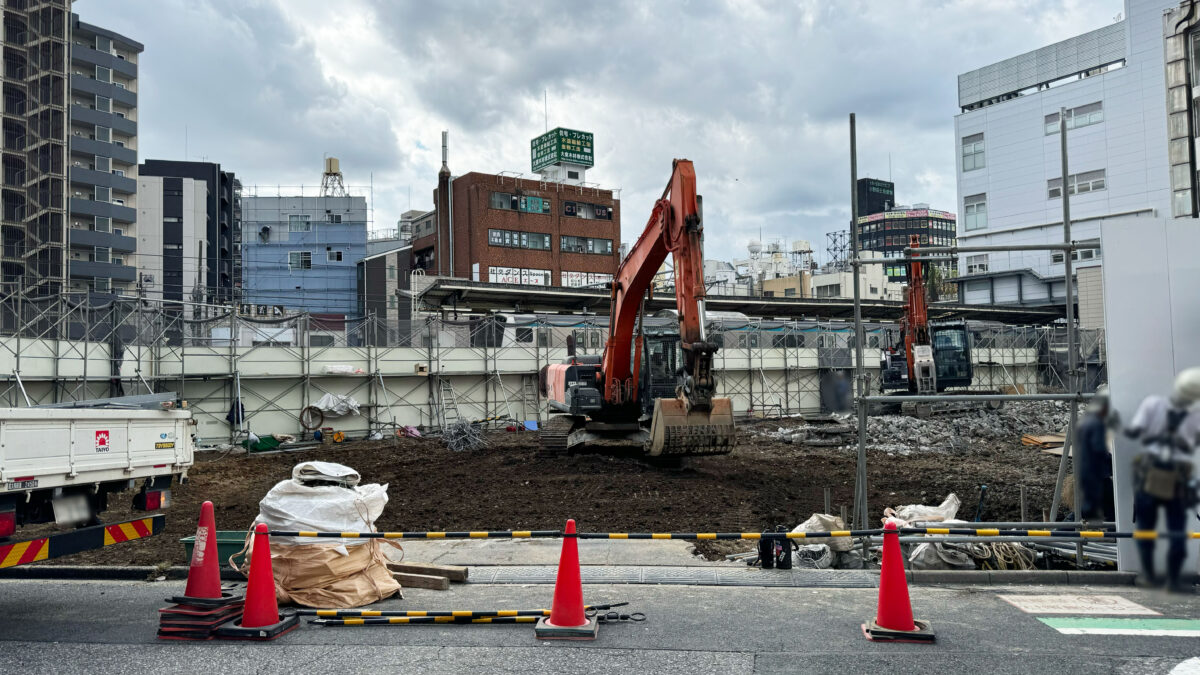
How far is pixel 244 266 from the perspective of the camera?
217 feet

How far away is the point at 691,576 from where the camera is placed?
36.2 ft

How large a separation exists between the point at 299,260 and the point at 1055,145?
54810mm

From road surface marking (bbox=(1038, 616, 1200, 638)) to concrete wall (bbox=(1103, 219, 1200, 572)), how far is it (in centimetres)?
546

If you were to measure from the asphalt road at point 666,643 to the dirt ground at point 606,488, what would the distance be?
2885 mm

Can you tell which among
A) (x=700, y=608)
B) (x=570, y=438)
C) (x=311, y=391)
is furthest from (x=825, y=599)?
(x=311, y=391)

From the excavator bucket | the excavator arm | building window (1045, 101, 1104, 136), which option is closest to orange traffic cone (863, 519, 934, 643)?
the excavator arm

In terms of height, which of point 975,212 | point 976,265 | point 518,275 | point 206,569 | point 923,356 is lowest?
point 206,569

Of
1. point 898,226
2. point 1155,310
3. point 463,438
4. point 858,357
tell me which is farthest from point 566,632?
point 898,226

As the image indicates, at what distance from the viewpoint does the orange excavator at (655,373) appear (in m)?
15.9

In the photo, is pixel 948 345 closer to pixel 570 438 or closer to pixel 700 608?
pixel 570 438

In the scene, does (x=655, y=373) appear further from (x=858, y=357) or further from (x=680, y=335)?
Result: (x=858, y=357)

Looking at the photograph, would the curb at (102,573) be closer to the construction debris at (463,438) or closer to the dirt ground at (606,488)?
the dirt ground at (606,488)

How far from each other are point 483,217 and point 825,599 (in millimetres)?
55876

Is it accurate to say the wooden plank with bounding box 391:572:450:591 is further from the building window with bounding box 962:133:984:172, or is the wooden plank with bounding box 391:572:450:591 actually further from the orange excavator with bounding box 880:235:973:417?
the building window with bounding box 962:133:984:172
